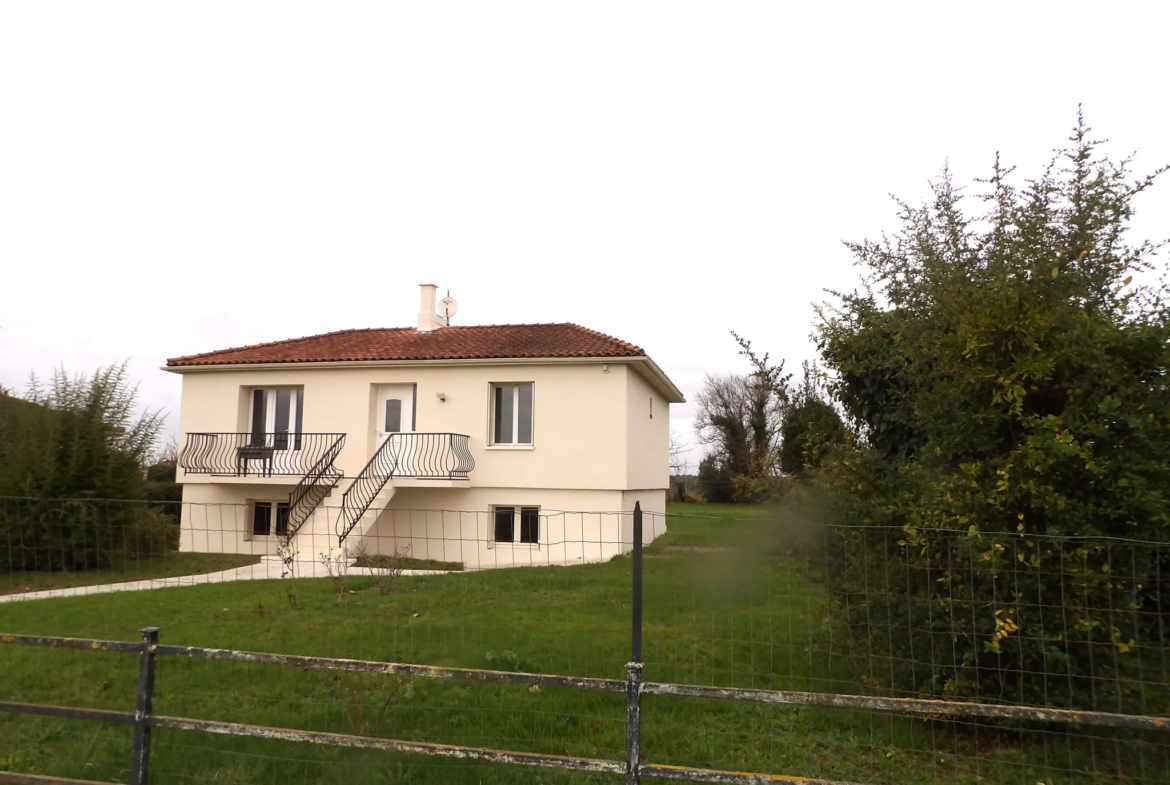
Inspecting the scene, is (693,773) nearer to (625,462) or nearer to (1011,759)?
(1011,759)

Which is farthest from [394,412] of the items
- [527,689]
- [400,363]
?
[527,689]

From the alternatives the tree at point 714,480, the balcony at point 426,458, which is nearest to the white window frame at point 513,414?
the balcony at point 426,458

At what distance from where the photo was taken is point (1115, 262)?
17.0ft

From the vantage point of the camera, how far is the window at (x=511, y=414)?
17344mm

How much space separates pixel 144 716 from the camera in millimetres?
4074

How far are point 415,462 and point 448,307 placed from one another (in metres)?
5.43

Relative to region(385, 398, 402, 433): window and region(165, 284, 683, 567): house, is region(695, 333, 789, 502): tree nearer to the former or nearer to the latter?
region(165, 284, 683, 567): house

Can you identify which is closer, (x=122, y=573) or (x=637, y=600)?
(x=637, y=600)

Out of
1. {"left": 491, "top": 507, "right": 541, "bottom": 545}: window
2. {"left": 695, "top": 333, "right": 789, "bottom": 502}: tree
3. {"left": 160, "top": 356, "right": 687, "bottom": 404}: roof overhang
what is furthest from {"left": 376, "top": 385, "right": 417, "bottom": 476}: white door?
{"left": 695, "top": 333, "right": 789, "bottom": 502}: tree

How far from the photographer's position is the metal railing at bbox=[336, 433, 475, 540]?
16622mm

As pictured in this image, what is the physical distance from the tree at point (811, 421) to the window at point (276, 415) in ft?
46.2

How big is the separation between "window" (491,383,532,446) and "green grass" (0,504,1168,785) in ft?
36.2

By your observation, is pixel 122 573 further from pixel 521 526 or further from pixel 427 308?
pixel 427 308

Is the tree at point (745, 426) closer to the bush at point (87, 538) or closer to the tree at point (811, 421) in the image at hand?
Result: the tree at point (811, 421)
